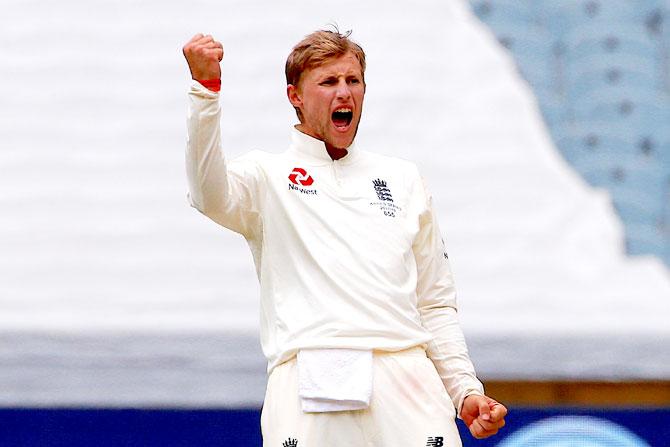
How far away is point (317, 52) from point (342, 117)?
0.16m

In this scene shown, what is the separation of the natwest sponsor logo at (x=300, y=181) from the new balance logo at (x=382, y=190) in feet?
0.50

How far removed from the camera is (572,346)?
5582mm

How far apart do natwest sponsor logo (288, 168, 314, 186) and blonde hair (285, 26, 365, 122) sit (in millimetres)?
201

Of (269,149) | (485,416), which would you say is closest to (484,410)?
(485,416)

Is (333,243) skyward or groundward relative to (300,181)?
groundward

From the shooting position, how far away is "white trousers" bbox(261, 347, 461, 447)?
274cm

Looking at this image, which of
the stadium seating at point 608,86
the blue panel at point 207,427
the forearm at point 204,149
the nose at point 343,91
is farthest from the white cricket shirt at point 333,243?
the stadium seating at point 608,86

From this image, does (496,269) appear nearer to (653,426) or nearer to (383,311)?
(653,426)

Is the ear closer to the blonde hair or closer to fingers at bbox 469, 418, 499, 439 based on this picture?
the blonde hair

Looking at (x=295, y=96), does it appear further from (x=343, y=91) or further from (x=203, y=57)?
(x=203, y=57)

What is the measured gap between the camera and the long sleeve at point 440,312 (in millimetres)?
2975

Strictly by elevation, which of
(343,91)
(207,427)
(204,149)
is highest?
(343,91)

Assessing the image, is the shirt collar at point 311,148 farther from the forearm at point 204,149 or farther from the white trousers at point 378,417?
the white trousers at point 378,417

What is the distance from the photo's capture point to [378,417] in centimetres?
277
